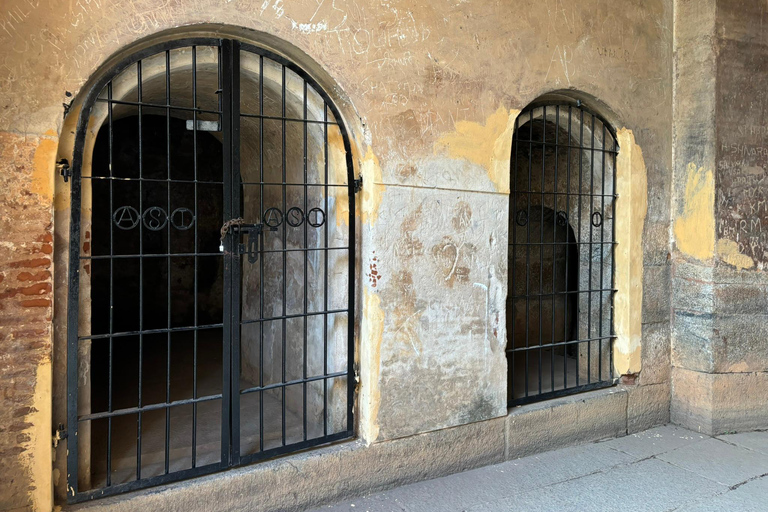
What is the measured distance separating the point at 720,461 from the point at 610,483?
1.11 meters

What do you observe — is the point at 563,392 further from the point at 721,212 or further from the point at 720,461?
the point at 721,212

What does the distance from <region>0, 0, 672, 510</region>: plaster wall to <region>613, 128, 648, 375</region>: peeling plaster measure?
0.04 metres

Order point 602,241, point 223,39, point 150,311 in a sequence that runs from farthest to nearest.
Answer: point 150,311 < point 602,241 < point 223,39

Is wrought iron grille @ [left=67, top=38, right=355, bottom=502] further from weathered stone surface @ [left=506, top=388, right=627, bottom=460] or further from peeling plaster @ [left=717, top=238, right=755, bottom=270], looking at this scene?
peeling plaster @ [left=717, top=238, right=755, bottom=270]

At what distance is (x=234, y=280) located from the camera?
3.37 metres

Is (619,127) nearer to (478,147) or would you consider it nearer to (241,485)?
(478,147)

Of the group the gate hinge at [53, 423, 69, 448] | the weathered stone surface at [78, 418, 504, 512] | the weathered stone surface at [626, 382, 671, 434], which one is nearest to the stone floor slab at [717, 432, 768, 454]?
the weathered stone surface at [626, 382, 671, 434]

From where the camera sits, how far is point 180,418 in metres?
4.59

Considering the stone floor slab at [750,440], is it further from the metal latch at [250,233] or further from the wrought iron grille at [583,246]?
the metal latch at [250,233]

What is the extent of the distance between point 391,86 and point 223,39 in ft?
3.48

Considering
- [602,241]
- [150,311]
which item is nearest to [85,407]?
[602,241]

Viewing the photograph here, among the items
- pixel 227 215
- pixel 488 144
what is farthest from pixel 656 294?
pixel 227 215

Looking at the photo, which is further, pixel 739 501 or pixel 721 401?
pixel 721 401

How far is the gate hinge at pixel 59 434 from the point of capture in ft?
9.37
